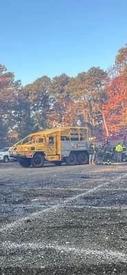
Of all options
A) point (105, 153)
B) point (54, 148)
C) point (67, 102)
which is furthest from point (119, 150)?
point (67, 102)

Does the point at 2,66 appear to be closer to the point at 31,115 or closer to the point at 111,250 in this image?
the point at 31,115

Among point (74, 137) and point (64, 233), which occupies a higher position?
point (74, 137)

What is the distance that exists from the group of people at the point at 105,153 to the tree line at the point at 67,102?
1889cm

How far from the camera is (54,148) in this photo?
91.7 feet

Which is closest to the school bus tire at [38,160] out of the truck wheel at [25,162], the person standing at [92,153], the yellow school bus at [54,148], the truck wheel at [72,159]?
the yellow school bus at [54,148]

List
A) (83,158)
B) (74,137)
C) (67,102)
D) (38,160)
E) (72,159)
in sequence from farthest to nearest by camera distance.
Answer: (67,102)
(83,158)
(74,137)
(72,159)
(38,160)

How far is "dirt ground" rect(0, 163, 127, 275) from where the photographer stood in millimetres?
4809

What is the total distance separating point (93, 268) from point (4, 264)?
111 cm

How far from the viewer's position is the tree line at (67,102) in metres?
51.3

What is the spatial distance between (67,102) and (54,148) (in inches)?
1214

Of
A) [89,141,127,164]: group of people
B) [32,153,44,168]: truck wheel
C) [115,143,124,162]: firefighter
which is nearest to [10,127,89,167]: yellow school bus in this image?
[32,153,44,168]: truck wheel

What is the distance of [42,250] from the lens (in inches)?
217

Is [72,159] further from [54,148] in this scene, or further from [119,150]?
[119,150]

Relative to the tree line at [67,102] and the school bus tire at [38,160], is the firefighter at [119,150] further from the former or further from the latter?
the tree line at [67,102]
